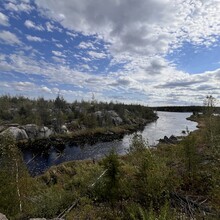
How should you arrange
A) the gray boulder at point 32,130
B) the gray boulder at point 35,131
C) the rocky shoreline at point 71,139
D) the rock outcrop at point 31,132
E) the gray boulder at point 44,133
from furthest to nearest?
the gray boulder at point 44,133 < the gray boulder at point 35,131 < the gray boulder at point 32,130 < the rock outcrop at point 31,132 < the rocky shoreline at point 71,139

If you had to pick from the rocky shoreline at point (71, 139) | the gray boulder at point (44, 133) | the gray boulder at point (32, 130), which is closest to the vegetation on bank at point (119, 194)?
the rocky shoreline at point (71, 139)

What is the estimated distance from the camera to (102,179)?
13.4 meters

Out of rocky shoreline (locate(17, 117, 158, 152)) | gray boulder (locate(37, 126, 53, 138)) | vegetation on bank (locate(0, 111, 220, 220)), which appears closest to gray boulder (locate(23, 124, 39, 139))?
gray boulder (locate(37, 126, 53, 138))

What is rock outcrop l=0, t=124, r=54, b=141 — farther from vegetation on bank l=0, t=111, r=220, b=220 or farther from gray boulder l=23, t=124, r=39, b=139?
vegetation on bank l=0, t=111, r=220, b=220

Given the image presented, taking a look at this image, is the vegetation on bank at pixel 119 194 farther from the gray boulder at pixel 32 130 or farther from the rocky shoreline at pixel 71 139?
the gray boulder at pixel 32 130

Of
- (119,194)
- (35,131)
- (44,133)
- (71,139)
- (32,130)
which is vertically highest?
(119,194)

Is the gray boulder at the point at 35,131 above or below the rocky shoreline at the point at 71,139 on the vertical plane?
above

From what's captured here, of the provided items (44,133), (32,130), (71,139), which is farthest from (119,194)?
(44,133)

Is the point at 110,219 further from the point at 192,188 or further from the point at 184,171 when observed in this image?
the point at 184,171

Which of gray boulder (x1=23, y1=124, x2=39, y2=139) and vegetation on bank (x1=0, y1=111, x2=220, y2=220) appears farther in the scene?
gray boulder (x1=23, y1=124, x2=39, y2=139)

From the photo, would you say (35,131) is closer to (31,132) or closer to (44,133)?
(31,132)

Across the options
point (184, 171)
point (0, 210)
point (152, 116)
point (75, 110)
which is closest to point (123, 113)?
point (75, 110)

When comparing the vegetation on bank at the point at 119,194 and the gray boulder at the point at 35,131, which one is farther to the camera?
the gray boulder at the point at 35,131

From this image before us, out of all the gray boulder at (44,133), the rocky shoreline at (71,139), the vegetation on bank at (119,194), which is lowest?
the rocky shoreline at (71,139)
